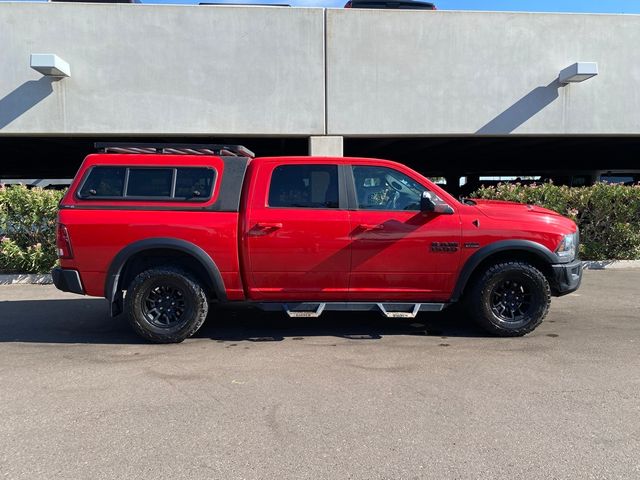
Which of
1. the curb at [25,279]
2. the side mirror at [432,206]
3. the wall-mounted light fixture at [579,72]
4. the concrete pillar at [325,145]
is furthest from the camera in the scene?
the concrete pillar at [325,145]

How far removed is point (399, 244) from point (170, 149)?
2796 mm

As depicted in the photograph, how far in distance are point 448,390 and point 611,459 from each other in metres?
1.25

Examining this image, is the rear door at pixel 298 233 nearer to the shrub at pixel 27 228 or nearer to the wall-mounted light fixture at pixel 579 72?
the shrub at pixel 27 228

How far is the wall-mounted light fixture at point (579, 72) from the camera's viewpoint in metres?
10.1

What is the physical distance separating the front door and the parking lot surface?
1.94 feet

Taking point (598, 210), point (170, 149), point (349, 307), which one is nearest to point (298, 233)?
point (349, 307)

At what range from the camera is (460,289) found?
5191mm

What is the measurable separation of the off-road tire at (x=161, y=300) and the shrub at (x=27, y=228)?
4.96 metres

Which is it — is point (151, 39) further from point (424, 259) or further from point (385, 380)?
point (385, 380)

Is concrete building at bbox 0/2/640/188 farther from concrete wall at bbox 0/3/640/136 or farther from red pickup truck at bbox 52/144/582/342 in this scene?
red pickup truck at bbox 52/144/582/342

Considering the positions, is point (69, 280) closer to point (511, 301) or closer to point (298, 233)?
point (298, 233)

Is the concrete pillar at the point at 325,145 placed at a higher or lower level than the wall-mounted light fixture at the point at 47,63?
lower

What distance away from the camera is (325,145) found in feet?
34.5

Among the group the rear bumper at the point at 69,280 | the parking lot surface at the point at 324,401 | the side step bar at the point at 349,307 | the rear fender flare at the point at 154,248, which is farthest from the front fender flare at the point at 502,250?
the rear bumper at the point at 69,280
